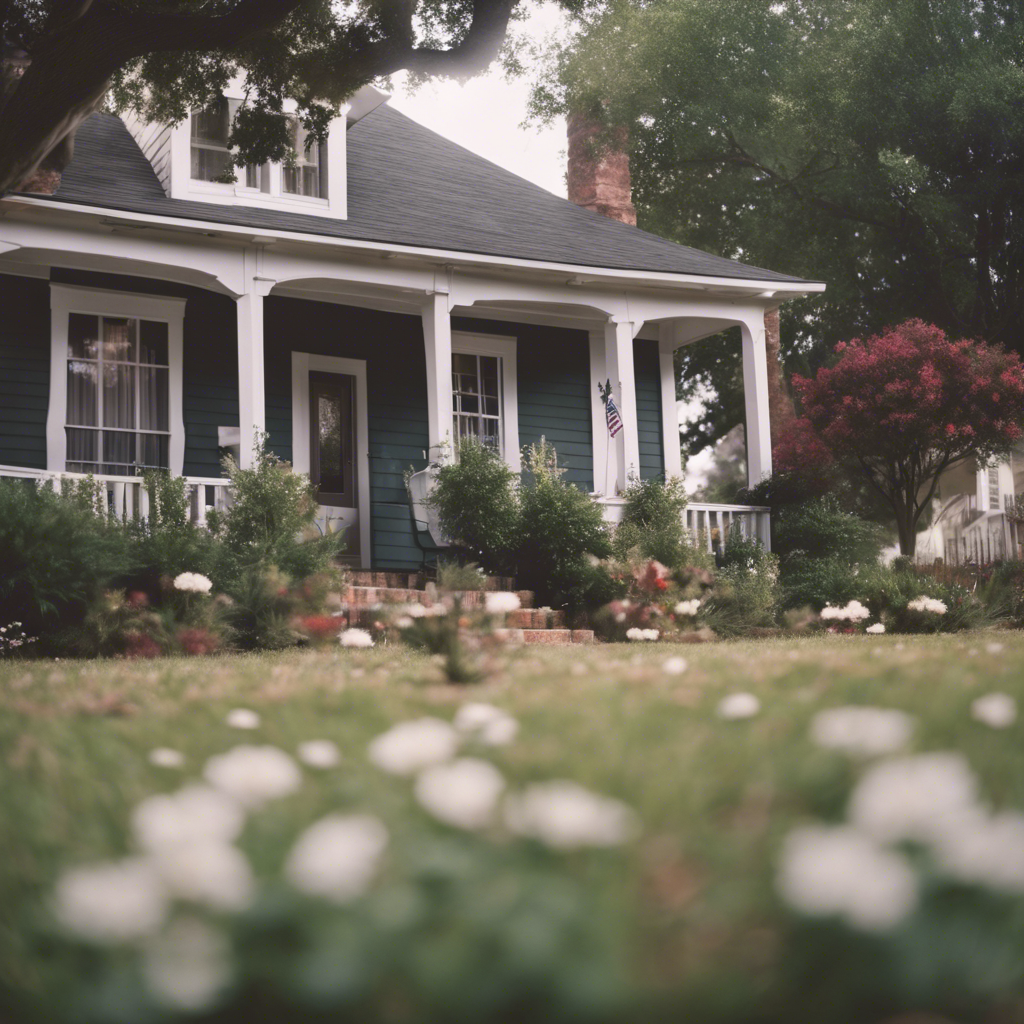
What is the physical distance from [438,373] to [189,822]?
413 inches

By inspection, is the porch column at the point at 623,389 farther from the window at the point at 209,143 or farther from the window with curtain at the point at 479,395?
the window at the point at 209,143

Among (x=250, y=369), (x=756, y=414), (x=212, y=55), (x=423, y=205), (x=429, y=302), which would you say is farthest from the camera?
(x=423, y=205)

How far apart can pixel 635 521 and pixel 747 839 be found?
10.1 metres

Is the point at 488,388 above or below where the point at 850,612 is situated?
above

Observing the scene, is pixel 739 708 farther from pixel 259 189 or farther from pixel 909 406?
pixel 909 406

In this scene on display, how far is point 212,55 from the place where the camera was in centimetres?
998

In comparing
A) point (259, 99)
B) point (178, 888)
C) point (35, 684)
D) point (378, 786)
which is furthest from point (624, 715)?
point (259, 99)

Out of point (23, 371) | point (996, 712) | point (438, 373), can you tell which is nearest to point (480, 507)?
point (438, 373)

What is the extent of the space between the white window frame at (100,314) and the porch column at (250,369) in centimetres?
131

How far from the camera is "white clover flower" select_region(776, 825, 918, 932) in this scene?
1.18 m

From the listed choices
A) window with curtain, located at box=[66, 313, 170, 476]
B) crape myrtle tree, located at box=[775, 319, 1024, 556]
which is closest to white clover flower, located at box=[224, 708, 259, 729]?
window with curtain, located at box=[66, 313, 170, 476]

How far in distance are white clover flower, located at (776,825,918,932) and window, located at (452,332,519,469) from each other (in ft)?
40.6

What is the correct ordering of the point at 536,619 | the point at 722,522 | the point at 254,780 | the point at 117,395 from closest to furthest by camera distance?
1. the point at 254,780
2. the point at 536,619
3. the point at 117,395
4. the point at 722,522

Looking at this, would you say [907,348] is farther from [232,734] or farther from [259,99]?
[232,734]
